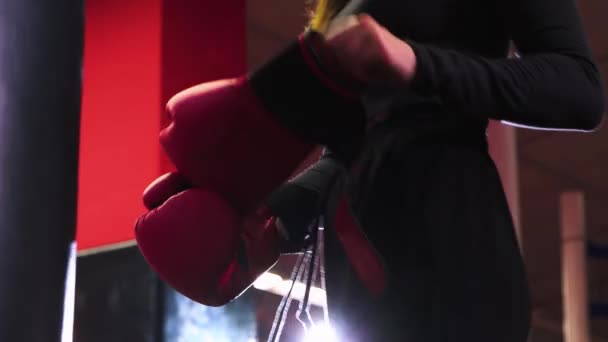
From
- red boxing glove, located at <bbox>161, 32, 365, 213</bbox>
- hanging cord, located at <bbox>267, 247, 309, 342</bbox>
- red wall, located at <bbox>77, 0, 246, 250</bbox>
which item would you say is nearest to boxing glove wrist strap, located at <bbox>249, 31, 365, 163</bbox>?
red boxing glove, located at <bbox>161, 32, 365, 213</bbox>

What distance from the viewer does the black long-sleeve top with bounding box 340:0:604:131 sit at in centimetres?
54

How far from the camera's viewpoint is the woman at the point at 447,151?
544mm

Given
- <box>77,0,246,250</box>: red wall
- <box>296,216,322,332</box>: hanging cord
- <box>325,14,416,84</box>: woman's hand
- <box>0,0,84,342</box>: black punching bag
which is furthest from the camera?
<box>77,0,246,250</box>: red wall

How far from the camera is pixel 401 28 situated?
0.64m

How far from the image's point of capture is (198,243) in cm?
61

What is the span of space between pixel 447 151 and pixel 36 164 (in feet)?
1.22

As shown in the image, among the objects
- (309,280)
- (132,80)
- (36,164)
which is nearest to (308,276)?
(309,280)

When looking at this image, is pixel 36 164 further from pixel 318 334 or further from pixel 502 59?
pixel 502 59

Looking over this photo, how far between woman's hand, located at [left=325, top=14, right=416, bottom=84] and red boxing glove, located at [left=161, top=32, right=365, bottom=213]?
2 cm

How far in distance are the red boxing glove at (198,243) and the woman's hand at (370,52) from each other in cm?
15

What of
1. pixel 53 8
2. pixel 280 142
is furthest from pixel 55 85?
pixel 280 142

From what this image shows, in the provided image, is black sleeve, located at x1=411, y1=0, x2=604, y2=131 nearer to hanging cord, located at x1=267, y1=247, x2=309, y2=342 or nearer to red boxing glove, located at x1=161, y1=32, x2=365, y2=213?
Answer: red boxing glove, located at x1=161, y1=32, x2=365, y2=213

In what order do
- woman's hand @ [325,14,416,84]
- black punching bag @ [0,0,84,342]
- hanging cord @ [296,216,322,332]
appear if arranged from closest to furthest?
woman's hand @ [325,14,416,84], hanging cord @ [296,216,322,332], black punching bag @ [0,0,84,342]

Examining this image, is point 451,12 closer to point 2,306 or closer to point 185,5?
point 2,306
